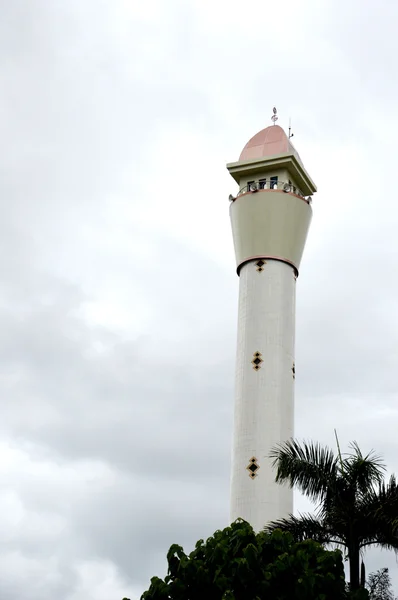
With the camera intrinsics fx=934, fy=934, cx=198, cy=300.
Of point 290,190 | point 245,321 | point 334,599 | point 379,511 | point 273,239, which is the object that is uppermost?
point 290,190

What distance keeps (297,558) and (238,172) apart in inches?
897

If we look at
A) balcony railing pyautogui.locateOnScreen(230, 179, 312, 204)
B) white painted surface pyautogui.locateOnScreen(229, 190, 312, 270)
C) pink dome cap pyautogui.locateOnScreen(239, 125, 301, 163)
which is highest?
pink dome cap pyautogui.locateOnScreen(239, 125, 301, 163)

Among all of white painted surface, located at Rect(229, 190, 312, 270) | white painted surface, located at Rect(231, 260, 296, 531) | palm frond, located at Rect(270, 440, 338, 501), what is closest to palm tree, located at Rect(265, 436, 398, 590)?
palm frond, located at Rect(270, 440, 338, 501)

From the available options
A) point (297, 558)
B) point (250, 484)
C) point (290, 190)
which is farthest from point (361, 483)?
point (290, 190)

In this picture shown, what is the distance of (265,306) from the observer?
3894cm

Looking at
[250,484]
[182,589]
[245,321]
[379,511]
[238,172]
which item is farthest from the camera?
[238,172]

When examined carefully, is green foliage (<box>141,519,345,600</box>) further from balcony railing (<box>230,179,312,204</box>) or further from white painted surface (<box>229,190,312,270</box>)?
balcony railing (<box>230,179,312,204</box>)

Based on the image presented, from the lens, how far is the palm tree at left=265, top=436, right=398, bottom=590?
2227 cm

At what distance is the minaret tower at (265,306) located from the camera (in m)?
35.4

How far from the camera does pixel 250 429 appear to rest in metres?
36.3

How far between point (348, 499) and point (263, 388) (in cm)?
1434

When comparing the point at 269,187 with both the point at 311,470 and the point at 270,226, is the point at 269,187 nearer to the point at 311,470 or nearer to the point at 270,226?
the point at 270,226

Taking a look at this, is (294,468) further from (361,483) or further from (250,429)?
(250,429)

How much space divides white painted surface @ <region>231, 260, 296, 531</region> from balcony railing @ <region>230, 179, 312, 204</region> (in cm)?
352
